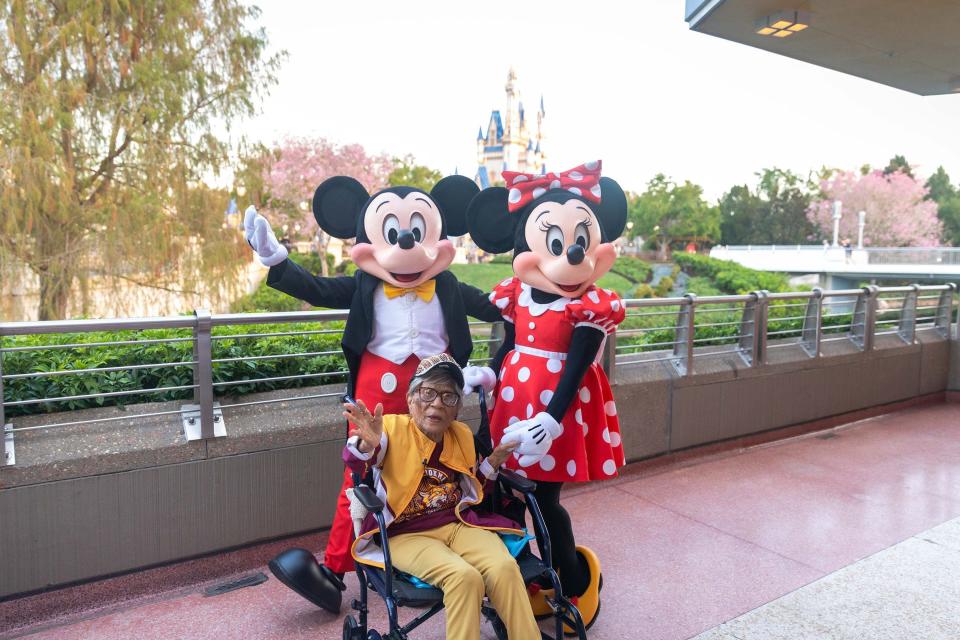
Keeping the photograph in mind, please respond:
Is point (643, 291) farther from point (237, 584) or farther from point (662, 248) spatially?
point (662, 248)

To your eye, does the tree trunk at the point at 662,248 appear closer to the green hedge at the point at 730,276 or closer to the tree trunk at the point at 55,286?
the green hedge at the point at 730,276

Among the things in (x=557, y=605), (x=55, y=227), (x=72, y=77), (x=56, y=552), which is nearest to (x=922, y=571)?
(x=557, y=605)

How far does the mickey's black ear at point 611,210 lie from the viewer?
10.7ft

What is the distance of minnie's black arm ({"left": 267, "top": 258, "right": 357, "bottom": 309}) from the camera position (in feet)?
9.51

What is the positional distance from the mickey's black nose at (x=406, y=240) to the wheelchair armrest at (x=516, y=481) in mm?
979

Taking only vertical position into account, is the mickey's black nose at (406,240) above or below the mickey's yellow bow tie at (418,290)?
above

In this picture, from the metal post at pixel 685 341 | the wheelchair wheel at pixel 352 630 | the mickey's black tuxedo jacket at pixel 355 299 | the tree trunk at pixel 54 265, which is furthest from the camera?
the tree trunk at pixel 54 265

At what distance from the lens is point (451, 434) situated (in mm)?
2693

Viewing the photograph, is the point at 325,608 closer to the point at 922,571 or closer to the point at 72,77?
the point at 922,571

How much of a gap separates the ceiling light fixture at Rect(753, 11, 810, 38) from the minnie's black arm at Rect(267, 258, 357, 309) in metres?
3.60

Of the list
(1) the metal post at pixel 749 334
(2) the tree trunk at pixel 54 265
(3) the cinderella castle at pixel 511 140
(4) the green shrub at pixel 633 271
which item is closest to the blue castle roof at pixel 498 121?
(3) the cinderella castle at pixel 511 140

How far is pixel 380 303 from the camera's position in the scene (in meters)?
3.09

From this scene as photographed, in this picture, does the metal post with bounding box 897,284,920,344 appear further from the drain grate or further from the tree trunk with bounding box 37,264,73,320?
the tree trunk with bounding box 37,264,73,320

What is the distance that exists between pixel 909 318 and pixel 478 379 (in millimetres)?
6529
